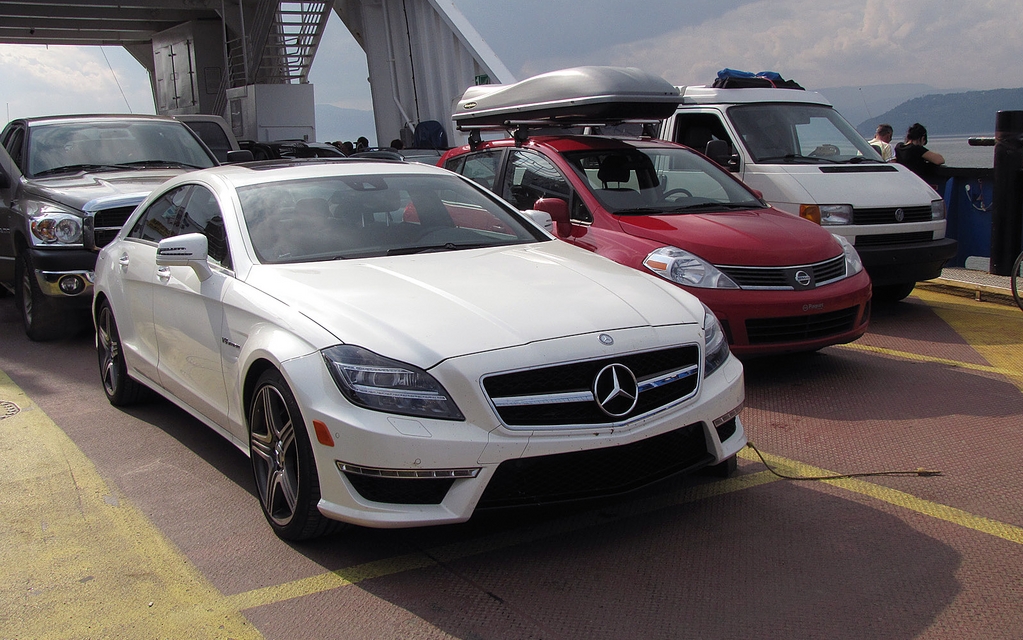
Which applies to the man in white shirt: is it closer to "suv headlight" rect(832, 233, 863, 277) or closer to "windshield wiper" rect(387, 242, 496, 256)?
"suv headlight" rect(832, 233, 863, 277)

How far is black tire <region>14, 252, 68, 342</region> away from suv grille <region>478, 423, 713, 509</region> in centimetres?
577

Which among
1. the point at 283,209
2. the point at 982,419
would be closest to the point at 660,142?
the point at 982,419

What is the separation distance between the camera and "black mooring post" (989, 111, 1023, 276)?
31.7 ft

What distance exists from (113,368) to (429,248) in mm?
2517

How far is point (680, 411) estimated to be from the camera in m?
3.58

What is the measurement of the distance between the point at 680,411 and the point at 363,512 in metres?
1.23

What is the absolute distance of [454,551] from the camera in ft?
12.1

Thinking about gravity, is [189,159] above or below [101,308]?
above

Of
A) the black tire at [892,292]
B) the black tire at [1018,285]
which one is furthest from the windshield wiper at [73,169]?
the black tire at [1018,285]

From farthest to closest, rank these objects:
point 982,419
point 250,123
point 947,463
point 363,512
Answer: point 250,123, point 982,419, point 947,463, point 363,512

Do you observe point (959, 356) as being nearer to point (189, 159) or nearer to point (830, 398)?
point (830, 398)

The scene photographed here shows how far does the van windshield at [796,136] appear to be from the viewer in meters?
8.84

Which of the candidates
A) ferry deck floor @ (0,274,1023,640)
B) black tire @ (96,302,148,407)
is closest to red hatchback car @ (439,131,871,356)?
ferry deck floor @ (0,274,1023,640)

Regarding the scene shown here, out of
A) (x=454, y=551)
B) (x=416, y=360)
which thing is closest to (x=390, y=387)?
(x=416, y=360)
